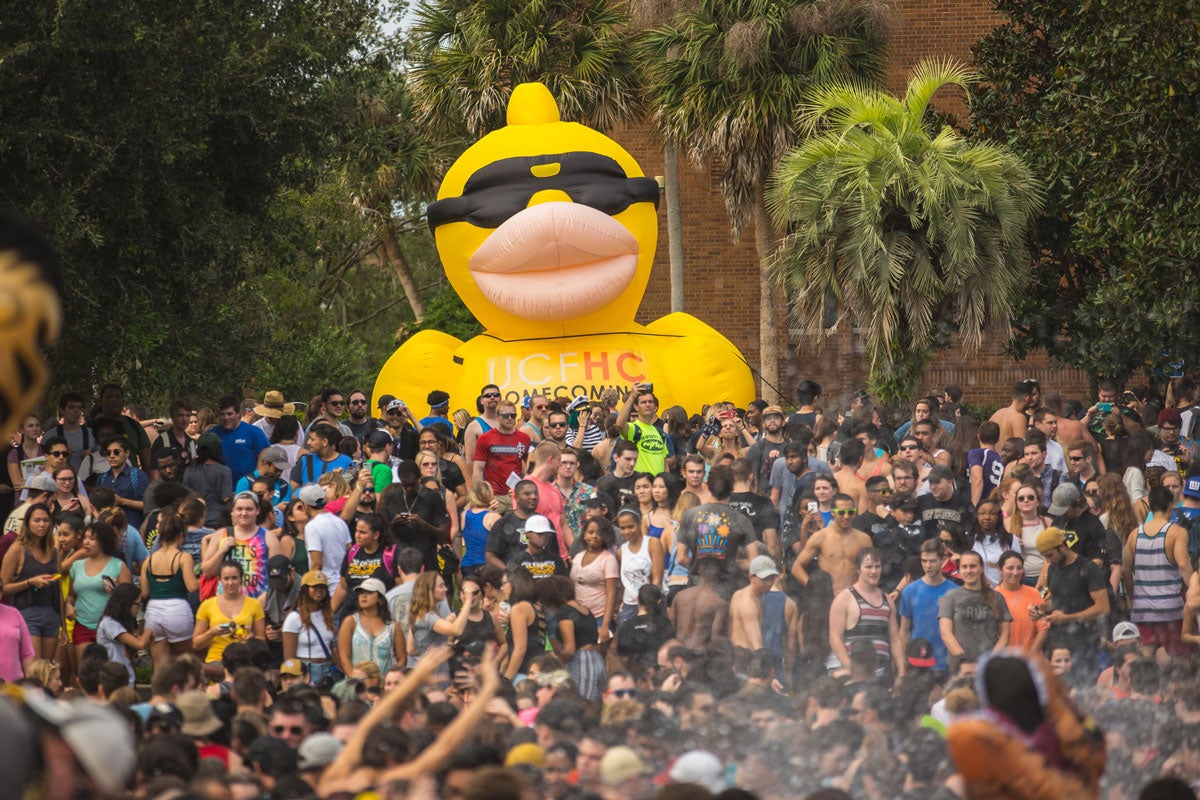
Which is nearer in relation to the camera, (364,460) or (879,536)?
(879,536)

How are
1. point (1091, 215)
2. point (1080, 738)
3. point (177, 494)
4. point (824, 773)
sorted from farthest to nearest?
point (1091, 215) → point (177, 494) → point (824, 773) → point (1080, 738)

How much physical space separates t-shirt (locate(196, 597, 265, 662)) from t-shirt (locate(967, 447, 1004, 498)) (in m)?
5.07

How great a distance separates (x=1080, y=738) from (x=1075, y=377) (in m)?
19.8

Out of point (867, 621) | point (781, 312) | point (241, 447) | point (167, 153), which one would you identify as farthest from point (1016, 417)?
point (781, 312)

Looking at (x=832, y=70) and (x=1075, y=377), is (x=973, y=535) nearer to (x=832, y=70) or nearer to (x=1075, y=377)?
(x=832, y=70)

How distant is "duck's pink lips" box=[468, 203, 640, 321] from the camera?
15141 mm

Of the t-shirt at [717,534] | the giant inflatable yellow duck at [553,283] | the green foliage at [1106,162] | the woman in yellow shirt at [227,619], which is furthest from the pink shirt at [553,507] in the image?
the green foliage at [1106,162]

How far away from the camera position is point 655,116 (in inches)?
829

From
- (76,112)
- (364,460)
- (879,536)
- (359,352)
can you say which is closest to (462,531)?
(364,460)

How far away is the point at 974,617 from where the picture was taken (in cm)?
857

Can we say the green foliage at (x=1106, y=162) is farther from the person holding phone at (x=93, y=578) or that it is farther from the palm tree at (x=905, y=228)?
the person holding phone at (x=93, y=578)

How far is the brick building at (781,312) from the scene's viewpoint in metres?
23.3

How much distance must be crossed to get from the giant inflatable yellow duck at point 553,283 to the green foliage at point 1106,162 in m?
3.63

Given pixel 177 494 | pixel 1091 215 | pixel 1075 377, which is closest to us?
pixel 177 494
